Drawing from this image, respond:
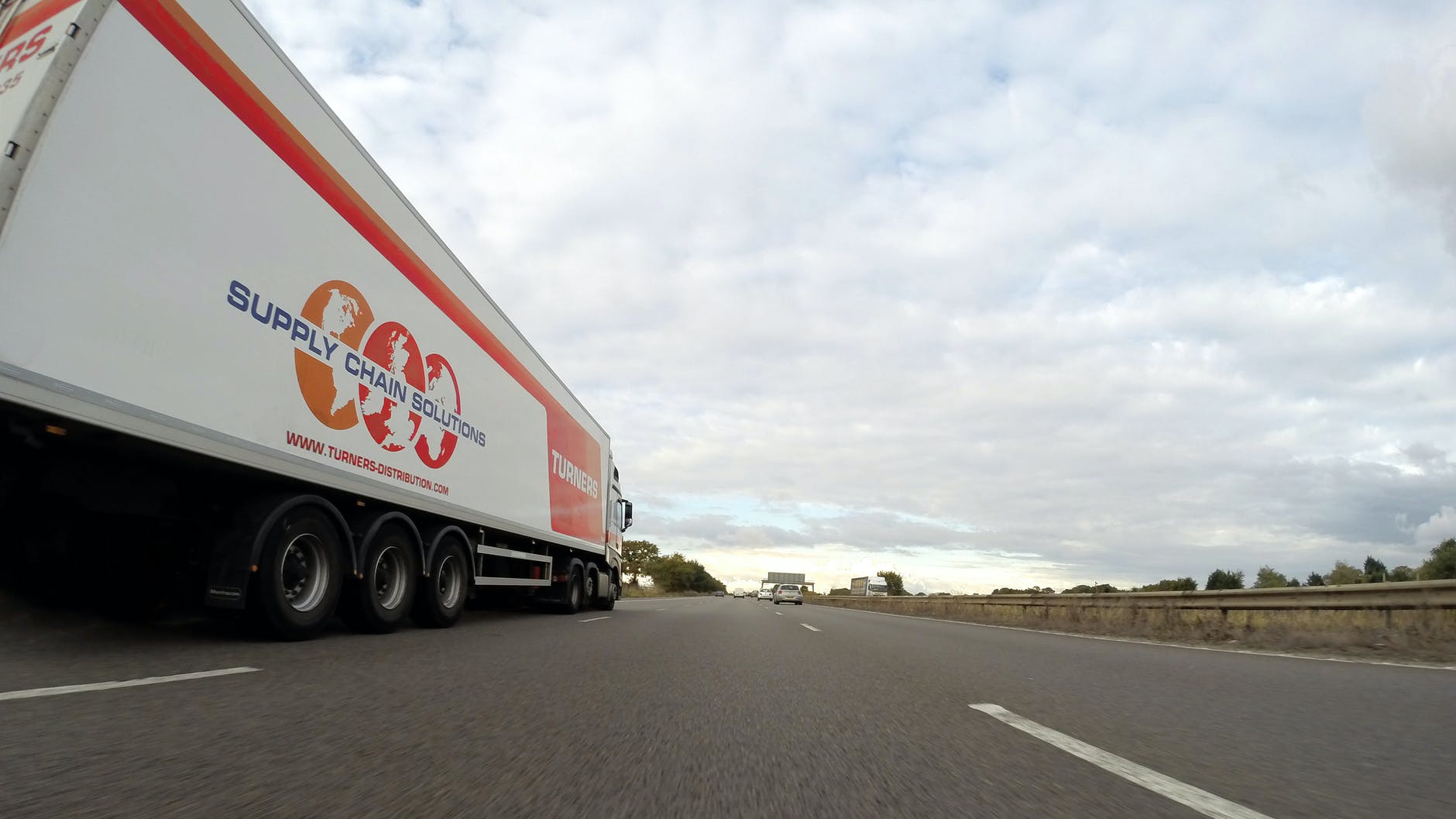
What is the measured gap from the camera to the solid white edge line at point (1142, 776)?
2.78m

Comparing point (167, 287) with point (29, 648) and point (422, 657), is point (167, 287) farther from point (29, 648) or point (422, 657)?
point (422, 657)

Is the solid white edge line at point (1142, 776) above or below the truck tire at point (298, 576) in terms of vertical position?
below

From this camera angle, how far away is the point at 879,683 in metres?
6.28

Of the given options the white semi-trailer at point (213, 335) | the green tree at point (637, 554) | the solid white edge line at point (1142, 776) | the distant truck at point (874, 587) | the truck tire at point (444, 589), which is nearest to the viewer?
the solid white edge line at point (1142, 776)

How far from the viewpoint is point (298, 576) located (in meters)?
7.15

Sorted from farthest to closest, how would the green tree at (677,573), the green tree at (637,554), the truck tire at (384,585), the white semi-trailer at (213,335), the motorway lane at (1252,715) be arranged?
the green tree at (677,573) → the green tree at (637,554) → the truck tire at (384,585) → the white semi-trailer at (213,335) → the motorway lane at (1252,715)

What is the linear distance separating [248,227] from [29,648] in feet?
10.9

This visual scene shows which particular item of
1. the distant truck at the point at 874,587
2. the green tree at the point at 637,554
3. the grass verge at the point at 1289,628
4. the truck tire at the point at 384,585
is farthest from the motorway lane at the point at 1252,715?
the green tree at the point at 637,554

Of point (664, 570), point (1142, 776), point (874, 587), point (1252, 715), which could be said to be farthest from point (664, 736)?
point (664, 570)

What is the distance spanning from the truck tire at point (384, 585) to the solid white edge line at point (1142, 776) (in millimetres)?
6227

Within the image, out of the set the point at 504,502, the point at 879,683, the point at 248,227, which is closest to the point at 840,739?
the point at 879,683

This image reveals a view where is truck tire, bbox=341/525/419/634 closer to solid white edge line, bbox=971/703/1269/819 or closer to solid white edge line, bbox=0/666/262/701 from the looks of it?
solid white edge line, bbox=0/666/262/701

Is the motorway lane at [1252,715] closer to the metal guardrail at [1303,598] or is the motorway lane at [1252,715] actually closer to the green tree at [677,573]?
the metal guardrail at [1303,598]

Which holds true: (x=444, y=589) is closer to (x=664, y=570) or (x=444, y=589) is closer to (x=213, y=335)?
(x=213, y=335)
